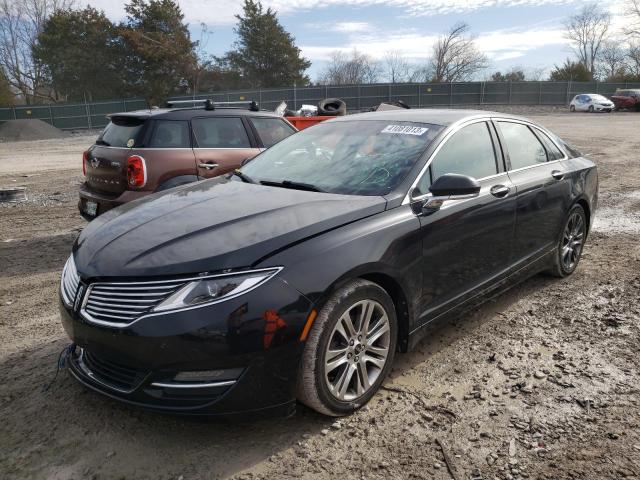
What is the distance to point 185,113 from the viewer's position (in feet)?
20.7

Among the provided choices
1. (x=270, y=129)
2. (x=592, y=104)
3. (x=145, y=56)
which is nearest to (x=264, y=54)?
(x=145, y=56)

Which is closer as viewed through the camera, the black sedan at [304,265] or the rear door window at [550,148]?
the black sedan at [304,265]

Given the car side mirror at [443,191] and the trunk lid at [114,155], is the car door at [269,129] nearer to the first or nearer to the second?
the trunk lid at [114,155]

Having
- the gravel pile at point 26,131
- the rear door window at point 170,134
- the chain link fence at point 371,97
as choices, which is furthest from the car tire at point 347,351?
the chain link fence at point 371,97

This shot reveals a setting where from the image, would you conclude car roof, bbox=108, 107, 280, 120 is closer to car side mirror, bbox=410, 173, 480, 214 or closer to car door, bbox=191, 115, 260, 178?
car door, bbox=191, 115, 260, 178

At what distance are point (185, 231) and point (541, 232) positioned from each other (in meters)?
3.06

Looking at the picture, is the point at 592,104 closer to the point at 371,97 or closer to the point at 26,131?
the point at 371,97

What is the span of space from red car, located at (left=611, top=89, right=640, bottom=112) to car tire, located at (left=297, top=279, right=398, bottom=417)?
4211 cm

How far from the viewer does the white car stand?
37438 mm

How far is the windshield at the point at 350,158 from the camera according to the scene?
11.2 feet

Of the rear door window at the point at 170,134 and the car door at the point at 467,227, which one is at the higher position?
the rear door window at the point at 170,134

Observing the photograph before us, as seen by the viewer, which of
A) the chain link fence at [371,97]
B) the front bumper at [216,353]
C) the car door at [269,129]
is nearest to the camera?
the front bumper at [216,353]

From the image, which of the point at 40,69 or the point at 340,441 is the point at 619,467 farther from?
the point at 40,69

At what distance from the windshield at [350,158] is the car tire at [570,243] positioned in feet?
6.46
